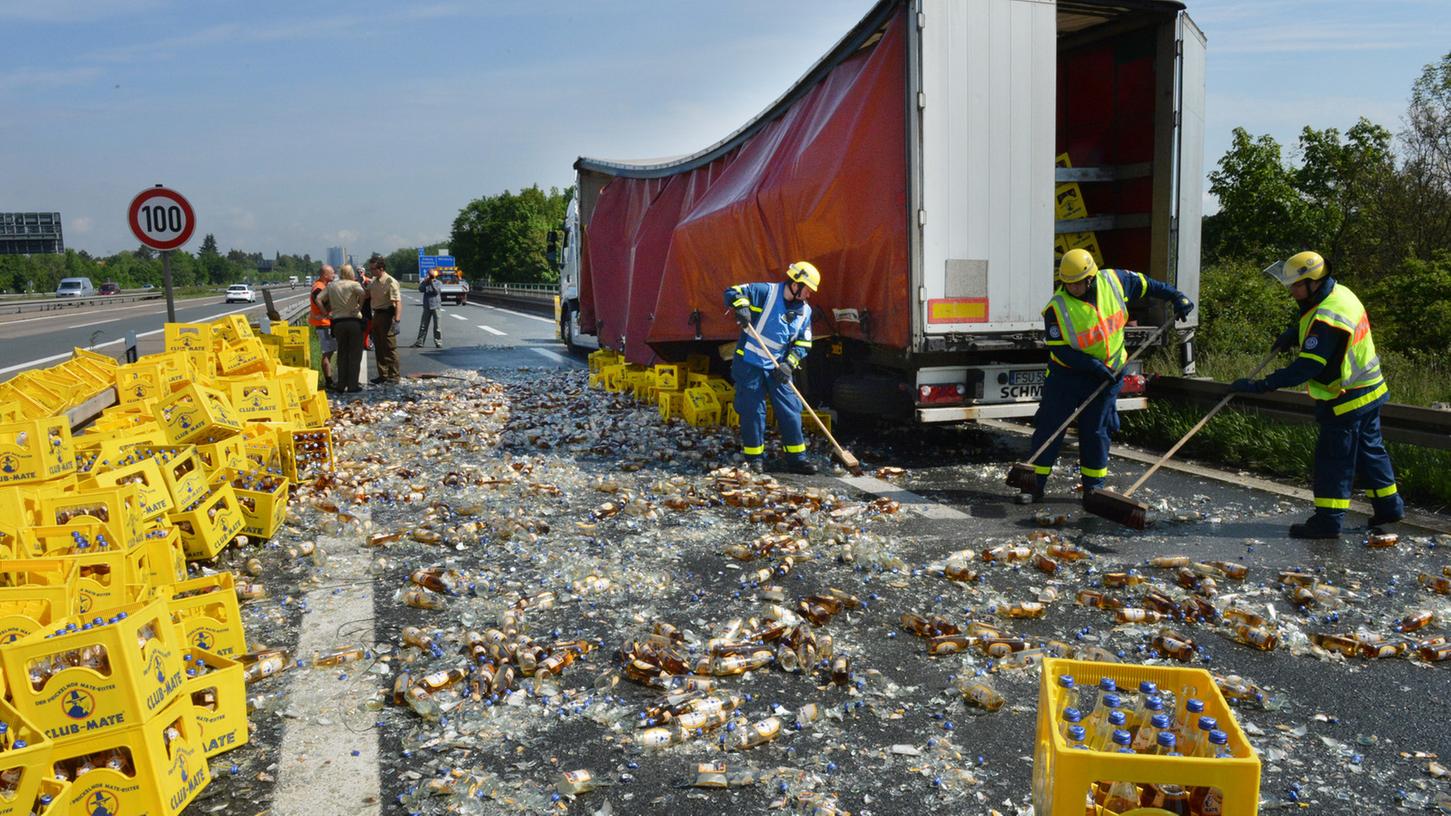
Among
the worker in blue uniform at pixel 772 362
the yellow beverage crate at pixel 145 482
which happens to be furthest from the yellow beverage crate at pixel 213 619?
the worker in blue uniform at pixel 772 362

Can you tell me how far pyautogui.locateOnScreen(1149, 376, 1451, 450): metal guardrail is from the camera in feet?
22.6

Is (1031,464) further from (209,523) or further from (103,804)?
(103,804)

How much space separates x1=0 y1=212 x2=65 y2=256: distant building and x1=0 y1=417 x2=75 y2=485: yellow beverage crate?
294ft

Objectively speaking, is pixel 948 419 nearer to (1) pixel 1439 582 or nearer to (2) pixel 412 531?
(1) pixel 1439 582

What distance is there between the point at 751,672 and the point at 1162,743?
2.27m

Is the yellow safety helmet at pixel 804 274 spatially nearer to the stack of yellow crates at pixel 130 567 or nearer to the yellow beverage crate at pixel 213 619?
the stack of yellow crates at pixel 130 567

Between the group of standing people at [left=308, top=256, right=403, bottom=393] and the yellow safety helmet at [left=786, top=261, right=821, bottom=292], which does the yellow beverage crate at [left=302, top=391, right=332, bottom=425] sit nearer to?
the yellow safety helmet at [left=786, top=261, right=821, bottom=292]

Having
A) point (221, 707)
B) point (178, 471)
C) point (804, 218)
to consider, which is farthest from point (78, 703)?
point (804, 218)

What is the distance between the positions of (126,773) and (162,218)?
8.84 metres

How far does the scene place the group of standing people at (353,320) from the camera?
45.1ft

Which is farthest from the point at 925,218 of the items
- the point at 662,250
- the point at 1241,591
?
the point at 662,250

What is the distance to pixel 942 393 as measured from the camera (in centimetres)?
783

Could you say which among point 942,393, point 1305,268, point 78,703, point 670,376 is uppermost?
point 1305,268

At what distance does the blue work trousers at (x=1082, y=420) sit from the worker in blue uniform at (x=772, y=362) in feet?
6.55
